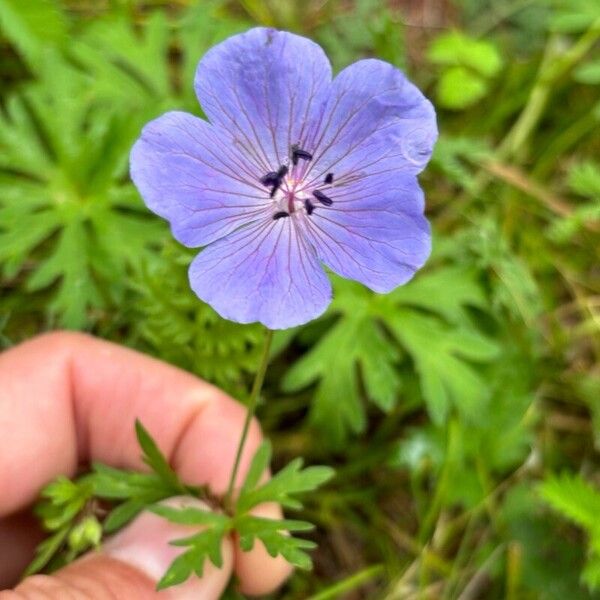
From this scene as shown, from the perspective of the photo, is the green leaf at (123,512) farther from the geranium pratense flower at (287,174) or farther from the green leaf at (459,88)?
the green leaf at (459,88)

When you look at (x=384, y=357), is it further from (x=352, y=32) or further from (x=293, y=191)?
(x=352, y=32)

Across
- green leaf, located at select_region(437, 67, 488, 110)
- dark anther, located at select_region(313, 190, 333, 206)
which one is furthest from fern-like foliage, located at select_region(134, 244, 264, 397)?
green leaf, located at select_region(437, 67, 488, 110)

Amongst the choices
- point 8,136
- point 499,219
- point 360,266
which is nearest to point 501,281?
point 499,219

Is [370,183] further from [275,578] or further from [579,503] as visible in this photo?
[579,503]

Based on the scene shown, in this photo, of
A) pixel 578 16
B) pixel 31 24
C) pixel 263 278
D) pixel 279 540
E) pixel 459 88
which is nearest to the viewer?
pixel 263 278

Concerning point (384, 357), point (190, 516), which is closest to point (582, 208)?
point (384, 357)
